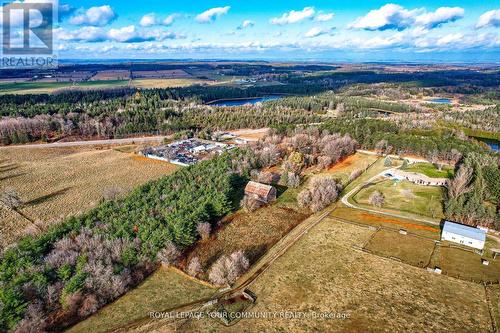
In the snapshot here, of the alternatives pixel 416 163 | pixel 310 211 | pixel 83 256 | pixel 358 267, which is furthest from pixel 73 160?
pixel 416 163

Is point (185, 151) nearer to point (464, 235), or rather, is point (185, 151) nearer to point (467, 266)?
point (464, 235)

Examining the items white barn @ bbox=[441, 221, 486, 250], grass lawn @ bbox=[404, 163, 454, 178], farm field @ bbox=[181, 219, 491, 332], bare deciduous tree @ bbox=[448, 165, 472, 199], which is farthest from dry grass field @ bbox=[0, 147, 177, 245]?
bare deciduous tree @ bbox=[448, 165, 472, 199]

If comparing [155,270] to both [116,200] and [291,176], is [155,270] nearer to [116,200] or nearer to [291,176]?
[116,200]

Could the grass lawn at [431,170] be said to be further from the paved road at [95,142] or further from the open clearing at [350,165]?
the paved road at [95,142]

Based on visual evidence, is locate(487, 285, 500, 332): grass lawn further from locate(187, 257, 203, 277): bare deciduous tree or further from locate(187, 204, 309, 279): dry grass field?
locate(187, 257, 203, 277): bare deciduous tree

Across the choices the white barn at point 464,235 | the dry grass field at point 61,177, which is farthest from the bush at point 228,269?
the white barn at point 464,235

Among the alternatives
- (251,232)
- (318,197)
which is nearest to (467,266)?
(318,197)
